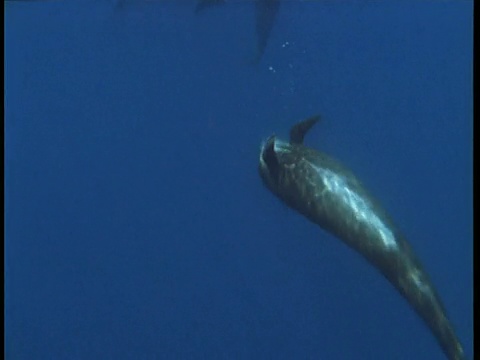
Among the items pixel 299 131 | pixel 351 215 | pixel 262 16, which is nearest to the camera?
pixel 351 215

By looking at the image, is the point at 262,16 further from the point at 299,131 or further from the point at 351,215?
the point at 351,215

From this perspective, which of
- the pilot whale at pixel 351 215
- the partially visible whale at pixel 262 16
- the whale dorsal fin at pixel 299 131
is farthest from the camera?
the partially visible whale at pixel 262 16

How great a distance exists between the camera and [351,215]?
647 cm

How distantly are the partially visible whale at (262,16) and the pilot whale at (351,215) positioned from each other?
4441 millimetres

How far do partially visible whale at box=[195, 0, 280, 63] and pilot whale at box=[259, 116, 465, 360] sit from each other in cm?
444

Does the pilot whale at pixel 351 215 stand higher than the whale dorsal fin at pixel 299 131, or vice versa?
the whale dorsal fin at pixel 299 131

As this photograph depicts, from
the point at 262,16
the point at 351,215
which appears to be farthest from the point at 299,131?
the point at 262,16

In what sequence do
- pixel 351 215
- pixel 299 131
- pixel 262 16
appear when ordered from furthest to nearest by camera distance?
pixel 262 16 → pixel 299 131 → pixel 351 215

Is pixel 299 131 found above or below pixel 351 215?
above

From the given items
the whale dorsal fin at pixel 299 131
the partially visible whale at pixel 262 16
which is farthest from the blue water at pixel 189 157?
the whale dorsal fin at pixel 299 131

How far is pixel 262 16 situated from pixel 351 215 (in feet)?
19.4

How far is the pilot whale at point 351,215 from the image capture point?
20.2ft

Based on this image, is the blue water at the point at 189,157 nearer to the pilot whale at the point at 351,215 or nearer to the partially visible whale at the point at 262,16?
the partially visible whale at the point at 262,16

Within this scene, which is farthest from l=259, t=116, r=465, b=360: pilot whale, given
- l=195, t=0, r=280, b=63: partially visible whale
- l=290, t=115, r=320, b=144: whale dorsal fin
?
l=195, t=0, r=280, b=63: partially visible whale
